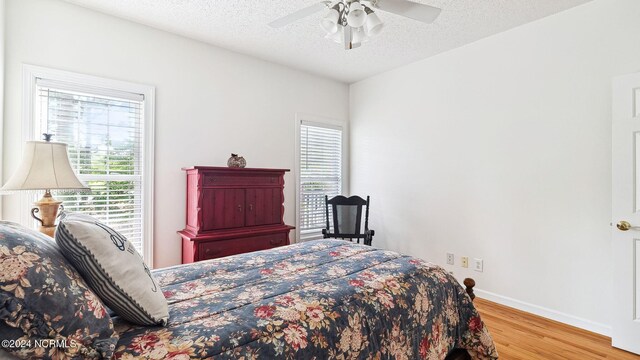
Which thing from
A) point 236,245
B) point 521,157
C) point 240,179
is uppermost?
point 521,157

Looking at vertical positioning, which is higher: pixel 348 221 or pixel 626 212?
pixel 626 212

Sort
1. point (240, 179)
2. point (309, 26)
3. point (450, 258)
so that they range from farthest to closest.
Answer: point (450, 258) < point (240, 179) < point (309, 26)

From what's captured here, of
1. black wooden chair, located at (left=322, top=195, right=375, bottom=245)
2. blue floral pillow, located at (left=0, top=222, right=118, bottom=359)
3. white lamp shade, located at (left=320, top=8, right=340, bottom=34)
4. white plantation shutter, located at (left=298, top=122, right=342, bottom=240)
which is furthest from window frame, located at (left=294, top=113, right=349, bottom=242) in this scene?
blue floral pillow, located at (left=0, top=222, right=118, bottom=359)

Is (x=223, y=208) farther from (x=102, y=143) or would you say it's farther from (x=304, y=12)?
(x=304, y=12)

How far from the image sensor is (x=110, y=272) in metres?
1.04

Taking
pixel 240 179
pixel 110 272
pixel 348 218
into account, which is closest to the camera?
pixel 110 272

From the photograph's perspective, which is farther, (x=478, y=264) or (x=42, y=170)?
(x=478, y=264)

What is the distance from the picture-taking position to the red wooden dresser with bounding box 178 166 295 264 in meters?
2.87

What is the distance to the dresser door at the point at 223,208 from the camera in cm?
291

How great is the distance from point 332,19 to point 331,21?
0.02 meters

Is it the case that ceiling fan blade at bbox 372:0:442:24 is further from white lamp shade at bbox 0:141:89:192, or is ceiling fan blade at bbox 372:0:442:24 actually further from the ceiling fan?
white lamp shade at bbox 0:141:89:192

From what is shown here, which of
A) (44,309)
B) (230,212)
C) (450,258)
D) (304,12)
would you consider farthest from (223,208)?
(450,258)

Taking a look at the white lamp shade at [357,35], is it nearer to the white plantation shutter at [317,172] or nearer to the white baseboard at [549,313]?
the white plantation shutter at [317,172]

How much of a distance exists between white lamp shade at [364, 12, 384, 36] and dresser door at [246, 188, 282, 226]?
6.27 ft
